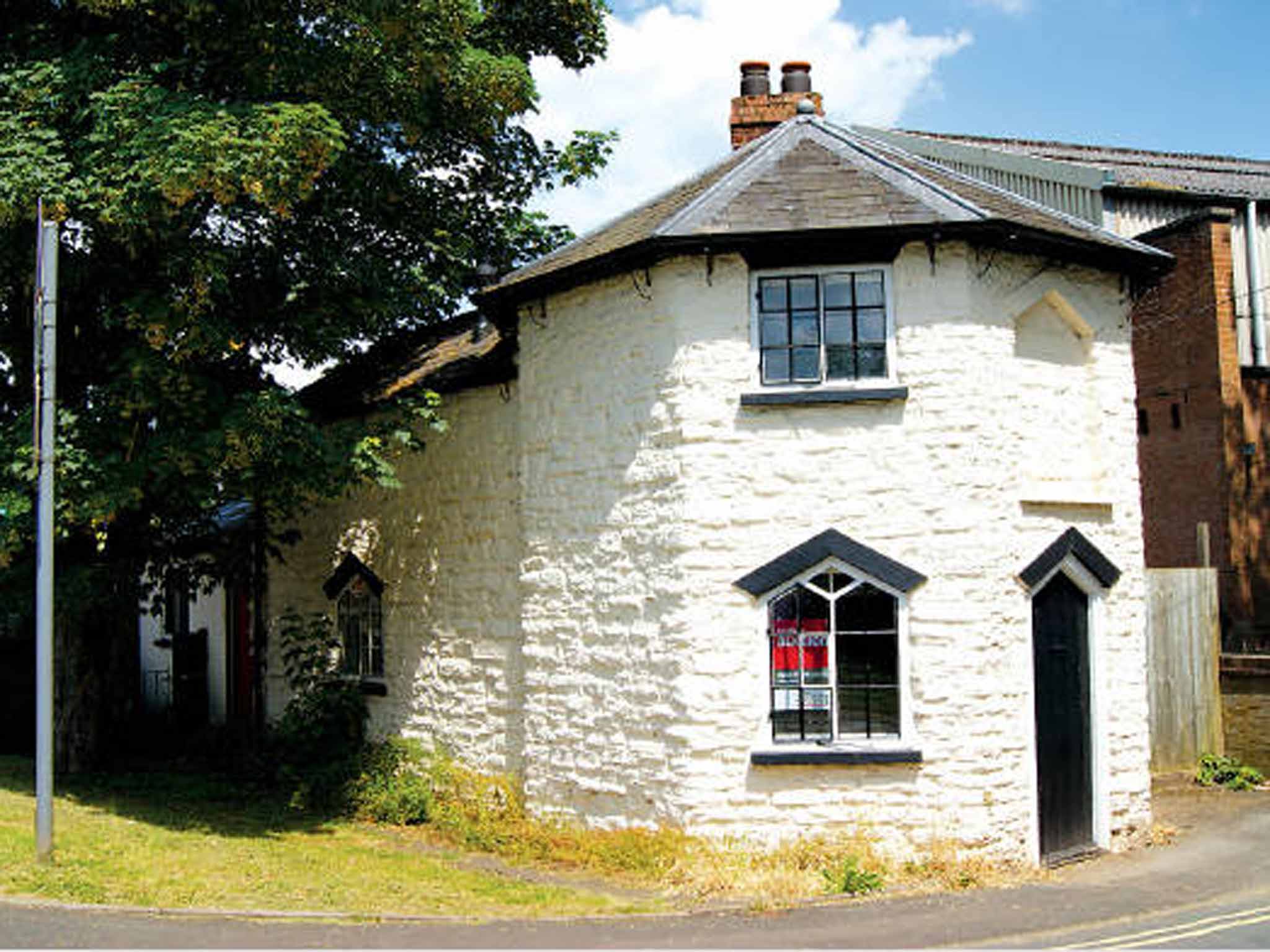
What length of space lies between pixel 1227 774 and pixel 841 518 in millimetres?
7377

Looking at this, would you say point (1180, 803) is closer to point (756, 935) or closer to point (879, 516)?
point (879, 516)

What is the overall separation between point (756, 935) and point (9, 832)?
7365 mm

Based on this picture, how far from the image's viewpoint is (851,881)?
34.6 ft

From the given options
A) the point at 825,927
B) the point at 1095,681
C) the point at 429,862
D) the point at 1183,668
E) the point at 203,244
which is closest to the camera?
the point at 825,927

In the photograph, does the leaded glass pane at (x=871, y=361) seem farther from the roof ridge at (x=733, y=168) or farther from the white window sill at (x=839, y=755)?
the white window sill at (x=839, y=755)

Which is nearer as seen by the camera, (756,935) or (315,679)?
(756,935)

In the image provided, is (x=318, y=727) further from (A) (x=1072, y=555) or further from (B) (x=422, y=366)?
(A) (x=1072, y=555)

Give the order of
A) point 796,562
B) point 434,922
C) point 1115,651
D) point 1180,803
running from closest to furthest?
point 434,922 → point 796,562 → point 1115,651 → point 1180,803

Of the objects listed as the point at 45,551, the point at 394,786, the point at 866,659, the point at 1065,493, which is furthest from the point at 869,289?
the point at 394,786

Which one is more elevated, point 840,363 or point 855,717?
point 840,363

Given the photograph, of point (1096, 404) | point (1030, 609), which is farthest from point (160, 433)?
point (1096, 404)

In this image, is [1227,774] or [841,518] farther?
[1227,774]

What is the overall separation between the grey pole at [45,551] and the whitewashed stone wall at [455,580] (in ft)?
16.0

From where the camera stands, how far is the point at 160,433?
1318cm
